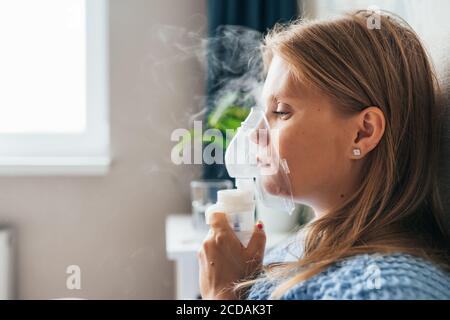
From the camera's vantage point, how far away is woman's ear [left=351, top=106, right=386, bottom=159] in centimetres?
57

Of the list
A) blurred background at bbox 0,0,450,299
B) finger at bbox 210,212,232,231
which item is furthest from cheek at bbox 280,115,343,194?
blurred background at bbox 0,0,450,299

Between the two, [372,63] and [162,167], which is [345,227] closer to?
[372,63]

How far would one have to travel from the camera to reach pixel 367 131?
0.58 metres

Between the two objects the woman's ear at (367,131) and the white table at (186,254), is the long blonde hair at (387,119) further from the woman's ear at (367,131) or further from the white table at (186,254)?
the white table at (186,254)

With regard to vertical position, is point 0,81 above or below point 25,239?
above

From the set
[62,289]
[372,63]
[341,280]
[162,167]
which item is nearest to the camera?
[341,280]

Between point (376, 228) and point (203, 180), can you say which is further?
point (203, 180)

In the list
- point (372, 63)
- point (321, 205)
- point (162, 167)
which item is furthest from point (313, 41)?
point (162, 167)

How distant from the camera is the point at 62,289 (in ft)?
2.87

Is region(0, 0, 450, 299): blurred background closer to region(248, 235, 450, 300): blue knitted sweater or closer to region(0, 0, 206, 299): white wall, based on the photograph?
region(0, 0, 206, 299): white wall

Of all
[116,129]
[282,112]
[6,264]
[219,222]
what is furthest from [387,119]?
[6,264]

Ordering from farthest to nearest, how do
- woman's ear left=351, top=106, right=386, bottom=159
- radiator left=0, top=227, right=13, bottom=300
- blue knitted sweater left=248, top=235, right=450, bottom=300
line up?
radiator left=0, top=227, right=13, bottom=300
woman's ear left=351, top=106, right=386, bottom=159
blue knitted sweater left=248, top=235, right=450, bottom=300

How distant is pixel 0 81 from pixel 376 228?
2.55ft

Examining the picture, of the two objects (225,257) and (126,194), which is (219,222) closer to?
(225,257)
